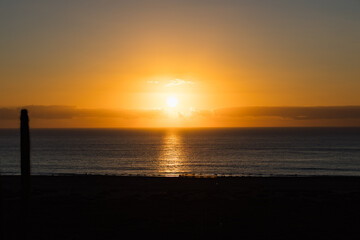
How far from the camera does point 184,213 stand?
20.5 metres

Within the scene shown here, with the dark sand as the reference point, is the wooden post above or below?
above

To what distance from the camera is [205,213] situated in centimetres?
2064

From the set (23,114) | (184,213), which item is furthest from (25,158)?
(184,213)

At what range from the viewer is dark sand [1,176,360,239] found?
16.4 m

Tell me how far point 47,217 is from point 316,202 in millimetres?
14957

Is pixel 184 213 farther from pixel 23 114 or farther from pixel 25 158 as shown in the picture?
pixel 23 114

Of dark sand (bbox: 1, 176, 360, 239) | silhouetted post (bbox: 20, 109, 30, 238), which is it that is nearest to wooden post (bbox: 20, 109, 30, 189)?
silhouetted post (bbox: 20, 109, 30, 238)

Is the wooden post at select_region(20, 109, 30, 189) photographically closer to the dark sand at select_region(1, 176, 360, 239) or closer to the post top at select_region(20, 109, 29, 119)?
the post top at select_region(20, 109, 29, 119)

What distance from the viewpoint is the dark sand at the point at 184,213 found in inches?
647

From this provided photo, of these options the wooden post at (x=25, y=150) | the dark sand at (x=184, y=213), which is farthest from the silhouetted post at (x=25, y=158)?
the dark sand at (x=184, y=213)

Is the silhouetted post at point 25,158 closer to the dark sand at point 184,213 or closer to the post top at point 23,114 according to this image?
the post top at point 23,114

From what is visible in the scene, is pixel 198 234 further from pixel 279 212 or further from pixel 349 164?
pixel 349 164

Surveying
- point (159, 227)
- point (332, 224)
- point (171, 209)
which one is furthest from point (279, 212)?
point (159, 227)

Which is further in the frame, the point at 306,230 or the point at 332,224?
the point at 332,224
